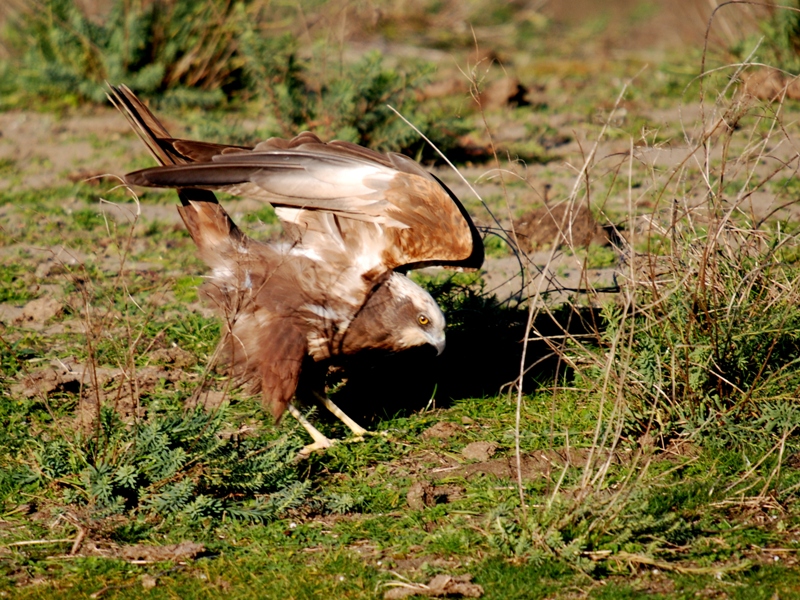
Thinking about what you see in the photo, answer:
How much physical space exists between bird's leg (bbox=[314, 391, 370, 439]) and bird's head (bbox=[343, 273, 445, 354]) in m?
0.41

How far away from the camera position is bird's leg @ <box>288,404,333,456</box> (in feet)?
14.7

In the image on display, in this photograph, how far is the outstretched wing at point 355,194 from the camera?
4.48 meters

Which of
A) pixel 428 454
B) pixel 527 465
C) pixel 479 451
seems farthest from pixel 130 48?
pixel 527 465

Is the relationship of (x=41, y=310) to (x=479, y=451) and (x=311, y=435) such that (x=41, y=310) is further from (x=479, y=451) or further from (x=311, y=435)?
(x=479, y=451)

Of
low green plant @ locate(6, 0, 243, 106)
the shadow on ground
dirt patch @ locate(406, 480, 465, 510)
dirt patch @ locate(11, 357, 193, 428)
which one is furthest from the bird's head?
low green plant @ locate(6, 0, 243, 106)

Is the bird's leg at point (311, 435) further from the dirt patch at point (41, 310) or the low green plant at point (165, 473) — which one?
the dirt patch at point (41, 310)

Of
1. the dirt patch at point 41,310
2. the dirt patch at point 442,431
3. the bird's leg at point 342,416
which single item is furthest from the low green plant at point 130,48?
the dirt patch at point 442,431

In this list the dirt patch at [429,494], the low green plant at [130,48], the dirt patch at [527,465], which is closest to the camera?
the dirt patch at [429,494]

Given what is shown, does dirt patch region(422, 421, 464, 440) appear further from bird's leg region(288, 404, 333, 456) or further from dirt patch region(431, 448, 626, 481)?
bird's leg region(288, 404, 333, 456)

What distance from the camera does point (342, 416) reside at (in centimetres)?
479

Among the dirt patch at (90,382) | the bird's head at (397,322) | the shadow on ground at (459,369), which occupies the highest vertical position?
the bird's head at (397,322)

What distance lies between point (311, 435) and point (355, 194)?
1.24 m

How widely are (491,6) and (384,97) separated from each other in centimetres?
854

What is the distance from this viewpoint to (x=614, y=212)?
7.12m
